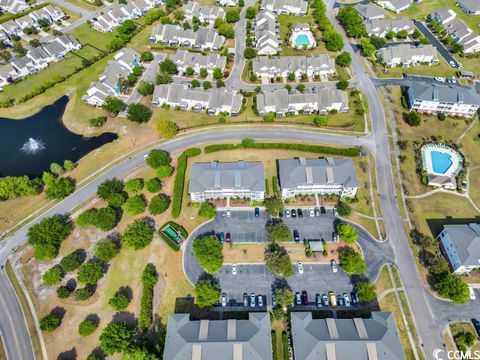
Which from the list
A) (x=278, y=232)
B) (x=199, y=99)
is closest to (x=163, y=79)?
(x=199, y=99)

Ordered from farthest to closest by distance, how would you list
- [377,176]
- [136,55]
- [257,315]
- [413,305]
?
1. [136,55]
2. [377,176]
3. [413,305]
4. [257,315]

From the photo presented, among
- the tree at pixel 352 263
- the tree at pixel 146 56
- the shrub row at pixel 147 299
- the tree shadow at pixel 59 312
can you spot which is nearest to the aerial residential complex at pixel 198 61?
the tree at pixel 146 56

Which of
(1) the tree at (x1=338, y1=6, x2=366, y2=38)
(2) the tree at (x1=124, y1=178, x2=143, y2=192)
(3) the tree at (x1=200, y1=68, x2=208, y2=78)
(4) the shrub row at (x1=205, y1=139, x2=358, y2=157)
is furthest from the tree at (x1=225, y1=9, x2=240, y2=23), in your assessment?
(2) the tree at (x1=124, y1=178, x2=143, y2=192)

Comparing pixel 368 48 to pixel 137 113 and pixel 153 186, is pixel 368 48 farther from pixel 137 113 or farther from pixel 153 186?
pixel 153 186

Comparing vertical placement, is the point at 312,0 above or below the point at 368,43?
above

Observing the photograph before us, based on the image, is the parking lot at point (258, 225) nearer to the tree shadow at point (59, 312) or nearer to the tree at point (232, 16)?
the tree shadow at point (59, 312)

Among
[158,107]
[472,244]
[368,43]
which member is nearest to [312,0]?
[368,43]

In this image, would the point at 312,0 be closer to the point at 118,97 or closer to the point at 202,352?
the point at 118,97
